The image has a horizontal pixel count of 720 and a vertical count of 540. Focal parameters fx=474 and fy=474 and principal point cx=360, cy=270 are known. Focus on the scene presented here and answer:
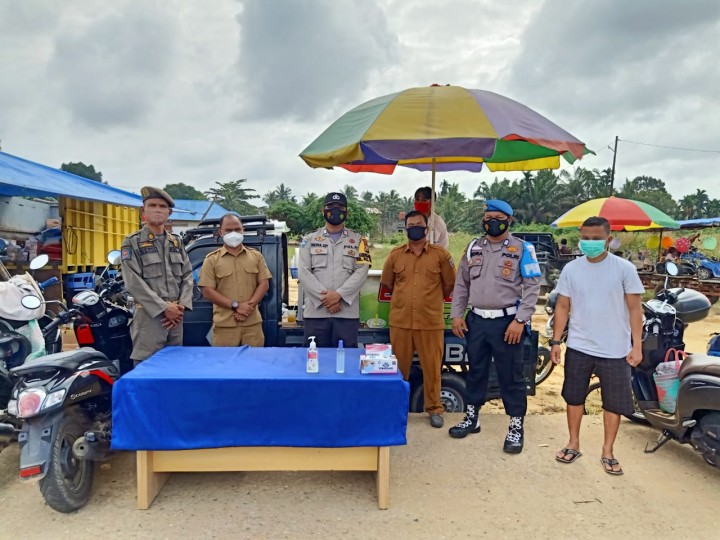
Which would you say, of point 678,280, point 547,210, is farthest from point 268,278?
point 547,210

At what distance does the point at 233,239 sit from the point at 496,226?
6.76 ft

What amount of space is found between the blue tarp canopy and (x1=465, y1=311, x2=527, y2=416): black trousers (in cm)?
708

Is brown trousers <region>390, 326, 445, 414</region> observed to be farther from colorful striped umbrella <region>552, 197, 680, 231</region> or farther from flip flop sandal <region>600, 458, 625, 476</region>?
colorful striped umbrella <region>552, 197, 680, 231</region>

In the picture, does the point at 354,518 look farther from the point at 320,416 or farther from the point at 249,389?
the point at 249,389

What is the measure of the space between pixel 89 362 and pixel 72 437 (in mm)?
494

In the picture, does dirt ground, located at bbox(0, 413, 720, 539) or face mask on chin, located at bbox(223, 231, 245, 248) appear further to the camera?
face mask on chin, located at bbox(223, 231, 245, 248)

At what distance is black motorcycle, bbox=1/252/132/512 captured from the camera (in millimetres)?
2557

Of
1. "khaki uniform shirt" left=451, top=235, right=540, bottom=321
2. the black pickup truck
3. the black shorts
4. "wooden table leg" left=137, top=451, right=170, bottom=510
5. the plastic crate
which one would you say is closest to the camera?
"wooden table leg" left=137, top=451, right=170, bottom=510

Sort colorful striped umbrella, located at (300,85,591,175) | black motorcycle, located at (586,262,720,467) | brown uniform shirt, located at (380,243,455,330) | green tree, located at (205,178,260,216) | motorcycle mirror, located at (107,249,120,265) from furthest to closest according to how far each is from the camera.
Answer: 1. green tree, located at (205,178,260,216)
2. brown uniform shirt, located at (380,243,455,330)
3. motorcycle mirror, located at (107,249,120,265)
4. black motorcycle, located at (586,262,720,467)
5. colorful striped umbrella, located at (300,85,591,175)

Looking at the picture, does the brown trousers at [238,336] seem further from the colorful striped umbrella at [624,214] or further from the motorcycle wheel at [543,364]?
the colorful striped umbrella at [624,214]

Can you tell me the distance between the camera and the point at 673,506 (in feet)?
9.61

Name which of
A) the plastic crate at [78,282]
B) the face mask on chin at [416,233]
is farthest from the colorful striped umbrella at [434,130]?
the plastic crate at [78,282]

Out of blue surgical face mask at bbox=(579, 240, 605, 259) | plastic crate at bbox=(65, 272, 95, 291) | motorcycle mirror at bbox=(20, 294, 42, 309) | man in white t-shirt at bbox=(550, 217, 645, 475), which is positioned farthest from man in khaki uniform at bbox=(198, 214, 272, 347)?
plastic crate at bbox=(65, 272, 95, 291)

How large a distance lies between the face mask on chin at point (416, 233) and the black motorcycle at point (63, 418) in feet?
7.86
